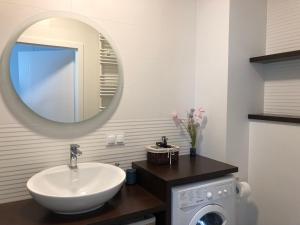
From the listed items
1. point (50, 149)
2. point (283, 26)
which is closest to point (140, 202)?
point (50, 149)

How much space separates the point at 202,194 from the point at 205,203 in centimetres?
7

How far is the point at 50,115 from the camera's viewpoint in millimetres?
1629

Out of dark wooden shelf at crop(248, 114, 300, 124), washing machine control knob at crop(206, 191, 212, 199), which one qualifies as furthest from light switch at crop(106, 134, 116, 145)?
dark wooden shelf at crop(248, 114, 300, 124)

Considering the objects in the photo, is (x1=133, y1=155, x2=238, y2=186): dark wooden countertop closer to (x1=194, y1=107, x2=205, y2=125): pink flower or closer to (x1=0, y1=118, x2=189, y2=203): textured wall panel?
(x1=0, y1=118, x2=189, y2=203): textured wall panel

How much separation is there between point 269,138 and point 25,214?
1789 mm

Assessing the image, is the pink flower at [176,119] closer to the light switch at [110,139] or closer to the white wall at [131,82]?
the white wall at [131,82]

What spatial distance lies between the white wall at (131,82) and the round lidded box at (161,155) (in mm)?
120

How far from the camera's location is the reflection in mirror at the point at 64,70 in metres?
1.55

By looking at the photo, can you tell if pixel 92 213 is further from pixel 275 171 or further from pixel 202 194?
pixel 275 171

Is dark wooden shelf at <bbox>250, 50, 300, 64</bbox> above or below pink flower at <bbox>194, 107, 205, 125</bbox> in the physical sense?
above

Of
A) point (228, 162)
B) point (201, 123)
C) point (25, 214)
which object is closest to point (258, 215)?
point (228, 162)

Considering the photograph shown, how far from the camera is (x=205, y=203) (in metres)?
1.65

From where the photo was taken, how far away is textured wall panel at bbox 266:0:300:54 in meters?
1.98

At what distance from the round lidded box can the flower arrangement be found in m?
0.29
